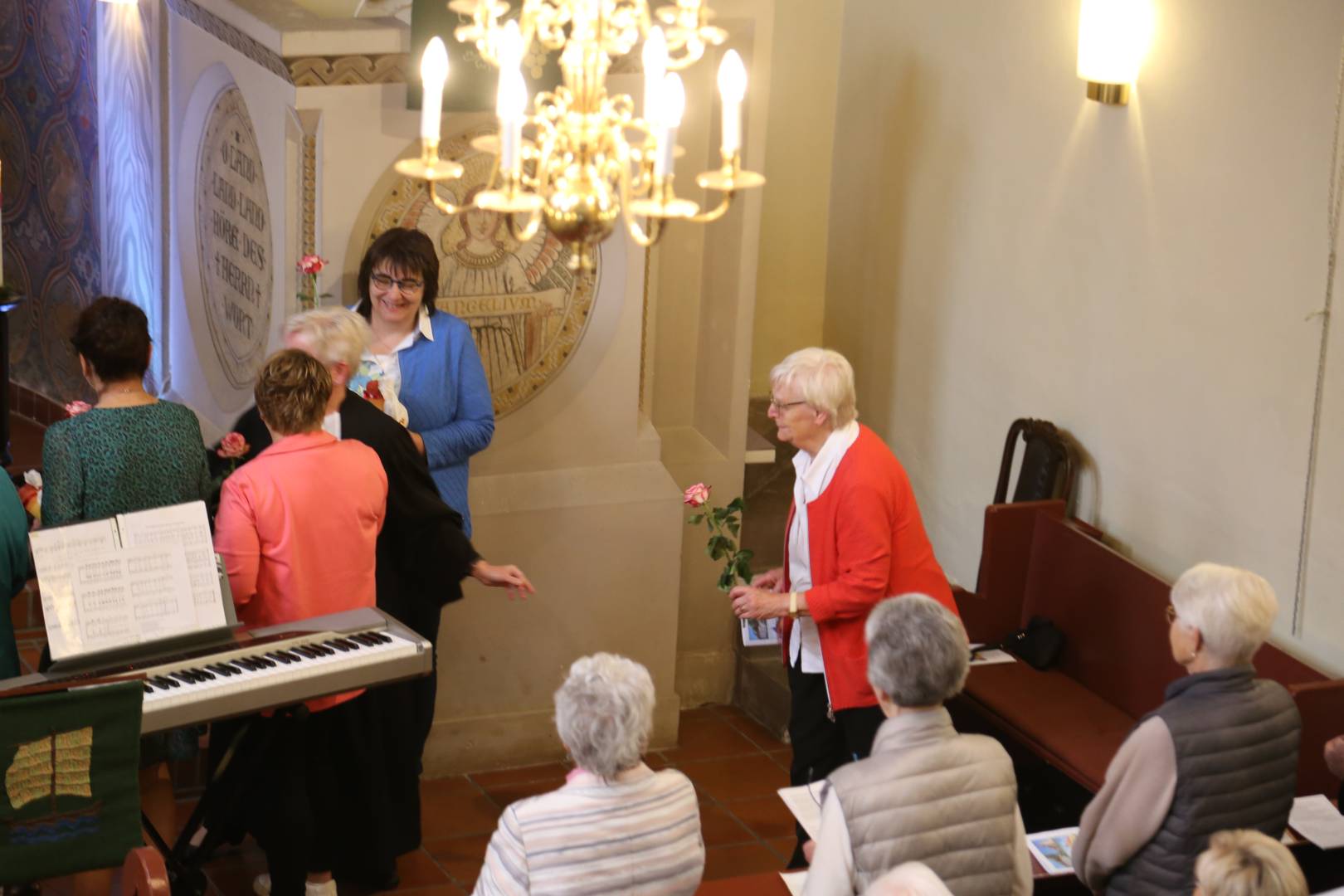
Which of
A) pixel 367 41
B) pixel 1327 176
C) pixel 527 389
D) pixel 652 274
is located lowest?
pixel 527 389

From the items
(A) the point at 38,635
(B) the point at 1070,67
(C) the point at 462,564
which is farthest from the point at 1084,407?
(A) the point at 38,635

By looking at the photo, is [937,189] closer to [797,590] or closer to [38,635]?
[797,590]

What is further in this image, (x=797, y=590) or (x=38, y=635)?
(x=38, y=635)

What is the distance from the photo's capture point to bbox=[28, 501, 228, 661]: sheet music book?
12.2 ft

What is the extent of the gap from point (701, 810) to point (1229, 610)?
2681 millimetres

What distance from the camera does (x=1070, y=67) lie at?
575 centimetres

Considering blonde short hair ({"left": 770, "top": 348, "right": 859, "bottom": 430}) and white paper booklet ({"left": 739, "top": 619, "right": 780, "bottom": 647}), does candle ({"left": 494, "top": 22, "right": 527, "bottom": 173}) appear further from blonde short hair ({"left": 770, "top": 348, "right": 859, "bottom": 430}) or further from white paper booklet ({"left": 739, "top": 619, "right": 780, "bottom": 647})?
white paper booklet ({"left": 739, "top": 619, "right": 780, "bottom": 647})

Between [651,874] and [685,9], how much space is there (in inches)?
66.6

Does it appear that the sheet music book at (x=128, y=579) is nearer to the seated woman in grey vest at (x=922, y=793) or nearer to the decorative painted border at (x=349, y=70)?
the seated woman in grey vest at (x=922, y=793)

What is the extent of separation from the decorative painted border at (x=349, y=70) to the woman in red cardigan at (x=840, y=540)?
71.6 inches

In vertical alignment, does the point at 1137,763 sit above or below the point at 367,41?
below

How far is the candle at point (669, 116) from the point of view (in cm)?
287

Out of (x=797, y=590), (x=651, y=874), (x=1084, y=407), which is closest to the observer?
(x=651, y=874)

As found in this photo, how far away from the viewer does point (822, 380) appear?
4.26 m
